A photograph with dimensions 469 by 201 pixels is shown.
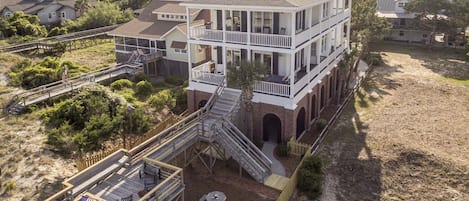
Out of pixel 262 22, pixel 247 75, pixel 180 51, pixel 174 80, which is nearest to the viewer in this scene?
pixel 247 75

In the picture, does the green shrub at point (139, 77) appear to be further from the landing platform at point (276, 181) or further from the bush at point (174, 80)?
the landing platform at point (276, 181)

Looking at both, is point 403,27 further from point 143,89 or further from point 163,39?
point 143,89

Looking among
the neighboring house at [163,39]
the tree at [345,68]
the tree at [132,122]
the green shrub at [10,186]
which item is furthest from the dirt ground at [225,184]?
the neighboring house at [163,39]

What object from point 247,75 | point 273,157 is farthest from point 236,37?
point 273,157

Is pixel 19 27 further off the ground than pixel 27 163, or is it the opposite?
pixel 19 27

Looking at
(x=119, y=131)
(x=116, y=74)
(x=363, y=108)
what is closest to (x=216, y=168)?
(x=119, y=131)

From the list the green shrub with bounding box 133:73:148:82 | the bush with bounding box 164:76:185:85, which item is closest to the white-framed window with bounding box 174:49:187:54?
the bush with bounding box 164:76:185:85

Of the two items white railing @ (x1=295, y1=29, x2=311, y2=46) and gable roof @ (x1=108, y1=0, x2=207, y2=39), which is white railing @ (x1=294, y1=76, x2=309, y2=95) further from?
gable roof @ (x1=108, y1=0, x2=207, y2=39)
